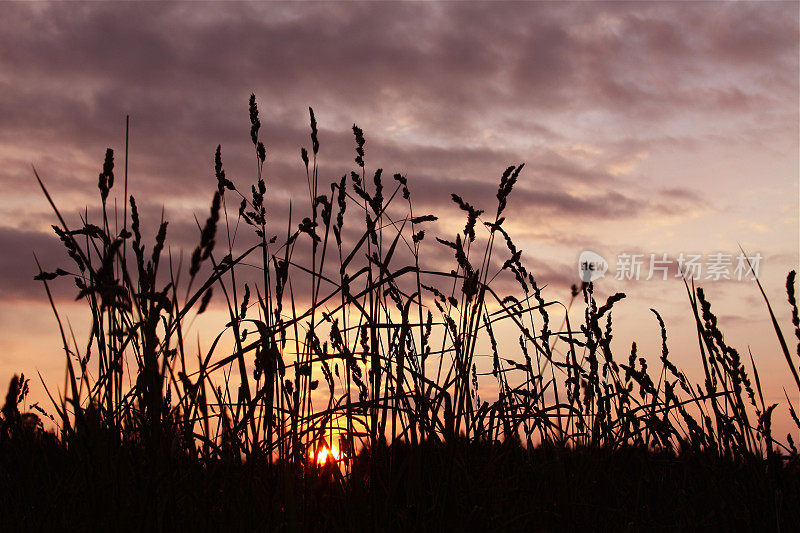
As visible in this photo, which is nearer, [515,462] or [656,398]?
[656,398]

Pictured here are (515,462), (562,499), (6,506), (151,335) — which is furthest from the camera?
(515,462)

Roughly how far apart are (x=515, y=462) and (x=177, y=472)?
129 centimetres

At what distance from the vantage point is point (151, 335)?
147cm

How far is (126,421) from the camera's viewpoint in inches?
85.7

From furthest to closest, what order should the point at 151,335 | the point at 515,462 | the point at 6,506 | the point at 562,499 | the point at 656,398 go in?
1. the point at 515,462
2. the point at 656,398
3. the point at 6,506
4. the point at 562,499
5. the point at 151,335

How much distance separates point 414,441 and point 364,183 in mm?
941

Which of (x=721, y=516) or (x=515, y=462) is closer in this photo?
(x=721, y=516)

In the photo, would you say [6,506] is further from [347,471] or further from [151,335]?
[151,335]

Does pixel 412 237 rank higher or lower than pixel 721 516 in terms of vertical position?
higher

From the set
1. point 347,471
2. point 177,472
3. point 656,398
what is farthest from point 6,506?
point 656,398

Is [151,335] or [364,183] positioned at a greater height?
[364,183]

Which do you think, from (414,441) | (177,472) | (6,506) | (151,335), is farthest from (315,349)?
(6,506)

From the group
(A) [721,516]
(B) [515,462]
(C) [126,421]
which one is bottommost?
(A) [721,516]

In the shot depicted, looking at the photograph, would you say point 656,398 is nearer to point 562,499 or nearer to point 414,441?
point 562,499
